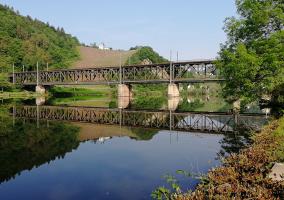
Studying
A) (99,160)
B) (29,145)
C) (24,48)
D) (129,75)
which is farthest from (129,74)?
(99,160)

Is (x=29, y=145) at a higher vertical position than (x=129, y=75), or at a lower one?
lower

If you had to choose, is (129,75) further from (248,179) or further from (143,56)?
(248,179)

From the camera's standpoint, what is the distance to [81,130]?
3722cm

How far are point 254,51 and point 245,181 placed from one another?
25.9m

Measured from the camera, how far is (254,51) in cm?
3525

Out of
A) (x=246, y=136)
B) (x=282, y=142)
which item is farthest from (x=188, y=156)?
(x=246, y=136)

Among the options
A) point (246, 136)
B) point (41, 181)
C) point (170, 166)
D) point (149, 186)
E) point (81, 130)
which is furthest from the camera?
point (81, 130)

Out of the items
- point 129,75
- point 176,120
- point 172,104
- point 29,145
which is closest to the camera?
point 29,145

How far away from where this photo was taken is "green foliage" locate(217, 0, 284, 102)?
33562 millimetres

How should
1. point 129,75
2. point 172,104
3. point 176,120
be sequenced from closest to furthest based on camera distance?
point 176,120
point 172,104
point 129,75

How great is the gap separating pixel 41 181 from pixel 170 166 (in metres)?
6.68

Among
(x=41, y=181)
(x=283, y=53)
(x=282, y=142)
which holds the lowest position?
(x=41, y=181)

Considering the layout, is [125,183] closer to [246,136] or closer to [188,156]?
[188,156]

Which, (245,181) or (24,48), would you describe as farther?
(24,48)
